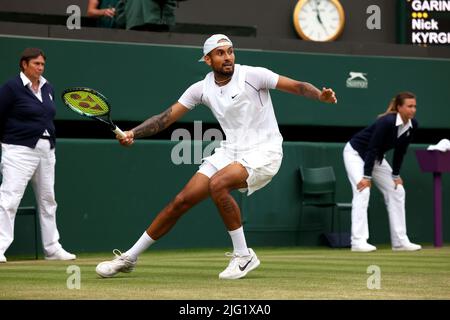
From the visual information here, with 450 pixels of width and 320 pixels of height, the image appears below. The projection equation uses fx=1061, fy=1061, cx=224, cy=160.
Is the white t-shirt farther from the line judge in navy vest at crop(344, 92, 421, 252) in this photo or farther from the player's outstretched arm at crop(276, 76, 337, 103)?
the line judge in navy vest at crop(344, 92, 421, 252)

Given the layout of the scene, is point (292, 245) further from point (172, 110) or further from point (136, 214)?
point (172, 110)

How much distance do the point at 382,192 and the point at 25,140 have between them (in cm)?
527

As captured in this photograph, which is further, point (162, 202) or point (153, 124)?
point (162, 202)

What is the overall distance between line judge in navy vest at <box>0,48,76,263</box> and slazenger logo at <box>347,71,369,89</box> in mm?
5425

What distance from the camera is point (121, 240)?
1409 centimetres

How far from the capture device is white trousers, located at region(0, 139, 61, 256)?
11.7 m

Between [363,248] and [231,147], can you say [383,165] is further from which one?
[231,147]

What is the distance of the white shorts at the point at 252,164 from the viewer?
875 cm

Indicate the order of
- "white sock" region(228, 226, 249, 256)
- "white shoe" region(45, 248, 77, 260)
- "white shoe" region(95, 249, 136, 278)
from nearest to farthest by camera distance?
"white shoe" region(95, 249, 136, 278), "white sock" region(228, 226, 249, 256), "white shoe" region(45, 248, 77, 260)

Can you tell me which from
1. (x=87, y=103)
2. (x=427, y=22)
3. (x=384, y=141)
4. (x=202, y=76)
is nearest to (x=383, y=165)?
(x=384, y=141)

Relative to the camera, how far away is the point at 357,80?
52.2ft

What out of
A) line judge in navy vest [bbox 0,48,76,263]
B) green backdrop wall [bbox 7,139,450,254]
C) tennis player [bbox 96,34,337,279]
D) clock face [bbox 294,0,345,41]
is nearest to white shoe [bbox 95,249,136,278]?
tennis player [bbox 96,34,337,279]
